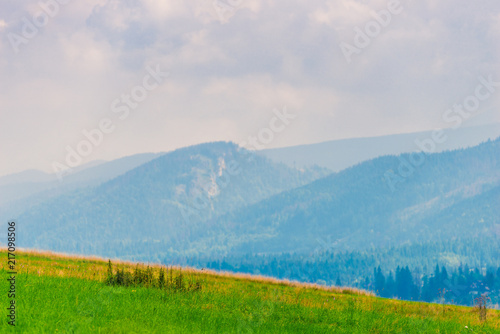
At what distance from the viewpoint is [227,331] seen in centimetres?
1577

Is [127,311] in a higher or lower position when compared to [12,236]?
→ lower

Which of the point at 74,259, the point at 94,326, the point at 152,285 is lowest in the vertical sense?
the point at 94,326

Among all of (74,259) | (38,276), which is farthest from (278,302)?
(74,259)

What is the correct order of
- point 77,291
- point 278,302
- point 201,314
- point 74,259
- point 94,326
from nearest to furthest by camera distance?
point 94,326 < point 201,314 < point 77,291 < point 278,302 < point 74,259

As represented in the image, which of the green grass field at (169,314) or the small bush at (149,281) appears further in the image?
the small bush at (149,281)

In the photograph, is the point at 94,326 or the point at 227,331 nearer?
the point at 94,326

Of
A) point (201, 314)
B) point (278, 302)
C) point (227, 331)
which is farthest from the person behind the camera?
point (278, 302)

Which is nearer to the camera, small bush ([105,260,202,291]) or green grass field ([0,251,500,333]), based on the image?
green grass field ([0,251,500,333])

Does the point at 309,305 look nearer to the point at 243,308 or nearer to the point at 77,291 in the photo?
the point at 243,308

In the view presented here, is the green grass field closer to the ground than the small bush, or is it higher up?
closer to the ground

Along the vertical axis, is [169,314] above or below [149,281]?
below

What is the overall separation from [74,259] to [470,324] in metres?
28.5

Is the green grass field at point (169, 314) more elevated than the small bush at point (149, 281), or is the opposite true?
the small bush at point (149, 281)

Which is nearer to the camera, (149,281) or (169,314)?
(169,314)
